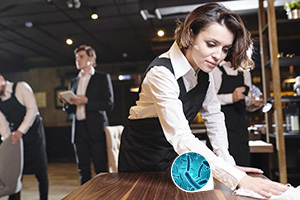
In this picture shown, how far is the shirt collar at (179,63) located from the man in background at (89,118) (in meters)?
2.27

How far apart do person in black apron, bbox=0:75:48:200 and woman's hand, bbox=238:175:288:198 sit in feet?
9.36

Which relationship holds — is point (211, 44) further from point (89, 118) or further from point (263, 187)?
point (89, 118)

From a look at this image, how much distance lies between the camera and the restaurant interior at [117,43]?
329 centimetres

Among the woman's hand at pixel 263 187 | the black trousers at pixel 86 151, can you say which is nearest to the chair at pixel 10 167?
the black trousers at pixel 86 151

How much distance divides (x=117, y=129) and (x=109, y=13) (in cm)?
211

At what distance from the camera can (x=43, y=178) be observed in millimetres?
3350

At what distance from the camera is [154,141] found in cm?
137

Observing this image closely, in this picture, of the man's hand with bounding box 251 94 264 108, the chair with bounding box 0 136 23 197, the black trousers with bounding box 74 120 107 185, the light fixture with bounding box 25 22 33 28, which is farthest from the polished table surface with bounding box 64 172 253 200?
the light fixture with bounding box 25 22 33 28

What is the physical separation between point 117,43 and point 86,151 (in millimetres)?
2690

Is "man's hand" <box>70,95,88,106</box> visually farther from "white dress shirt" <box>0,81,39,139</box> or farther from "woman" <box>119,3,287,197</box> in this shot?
"woman" <box>119,3,287,197</box>

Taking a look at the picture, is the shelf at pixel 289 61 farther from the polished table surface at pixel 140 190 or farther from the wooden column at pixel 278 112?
the polished table surface at pixel 140 190

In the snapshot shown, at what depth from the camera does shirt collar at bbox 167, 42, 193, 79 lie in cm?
124

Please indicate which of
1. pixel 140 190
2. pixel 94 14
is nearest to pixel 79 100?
pixel 94 14

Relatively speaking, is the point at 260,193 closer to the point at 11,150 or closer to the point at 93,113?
the point at 11,150
